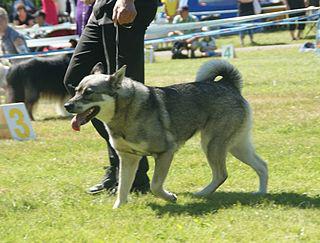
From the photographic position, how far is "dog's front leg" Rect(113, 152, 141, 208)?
16.5 ft

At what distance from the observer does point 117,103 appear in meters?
4.80

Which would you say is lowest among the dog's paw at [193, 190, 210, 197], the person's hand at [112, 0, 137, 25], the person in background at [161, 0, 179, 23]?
the person in background at [161, 0, 179, 23]

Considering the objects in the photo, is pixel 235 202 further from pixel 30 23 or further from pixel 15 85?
pixel 30 23

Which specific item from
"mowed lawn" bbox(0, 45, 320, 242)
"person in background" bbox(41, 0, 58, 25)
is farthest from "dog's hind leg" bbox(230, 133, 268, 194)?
"person in background" bbox(41, 0, 58, 25)

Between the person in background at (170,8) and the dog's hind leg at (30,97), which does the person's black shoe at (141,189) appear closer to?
the dog's hind leg at (30,97)

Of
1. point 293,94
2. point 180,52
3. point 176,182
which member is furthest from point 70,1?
point 176,182

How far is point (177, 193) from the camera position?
5.45 m

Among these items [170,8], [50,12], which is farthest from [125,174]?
[50,12]

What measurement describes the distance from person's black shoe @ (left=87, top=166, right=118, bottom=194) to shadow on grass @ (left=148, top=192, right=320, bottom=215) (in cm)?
60

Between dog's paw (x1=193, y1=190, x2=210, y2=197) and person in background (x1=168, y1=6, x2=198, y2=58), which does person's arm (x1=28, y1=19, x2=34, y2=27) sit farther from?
dog's paw (x1=193, y1=190, x2=210, y2=197)

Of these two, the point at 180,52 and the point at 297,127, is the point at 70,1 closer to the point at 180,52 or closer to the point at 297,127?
the point at 180,52

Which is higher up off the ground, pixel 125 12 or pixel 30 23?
pixel 125 12

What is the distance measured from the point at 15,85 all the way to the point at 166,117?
5.37 metres

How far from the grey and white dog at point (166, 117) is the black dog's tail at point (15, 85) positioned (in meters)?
4.87
